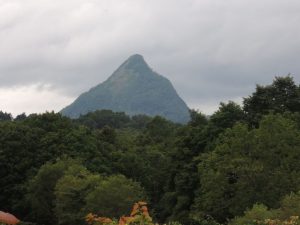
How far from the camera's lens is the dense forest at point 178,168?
34.6 m

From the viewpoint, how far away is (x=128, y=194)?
3981 cm

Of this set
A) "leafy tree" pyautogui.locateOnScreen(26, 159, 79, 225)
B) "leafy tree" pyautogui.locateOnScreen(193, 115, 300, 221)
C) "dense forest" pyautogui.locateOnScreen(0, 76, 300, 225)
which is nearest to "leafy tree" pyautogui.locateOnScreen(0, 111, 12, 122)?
"dense forest" pyautogui.locateOnScreen(0, 76, 300, 225)

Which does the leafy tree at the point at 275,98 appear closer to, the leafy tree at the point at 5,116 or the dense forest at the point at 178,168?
the dense forest at the point at 178,168

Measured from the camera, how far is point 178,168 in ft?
169

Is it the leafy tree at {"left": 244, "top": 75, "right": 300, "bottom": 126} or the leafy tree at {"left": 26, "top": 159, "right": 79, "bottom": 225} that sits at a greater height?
the leafy tree at {"left": 244, "top": 75, "right": 300, "bottom": 126}

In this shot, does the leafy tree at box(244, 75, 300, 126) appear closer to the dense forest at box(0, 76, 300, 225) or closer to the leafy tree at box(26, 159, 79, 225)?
the dense forest at box(0, 76, 300, 225)

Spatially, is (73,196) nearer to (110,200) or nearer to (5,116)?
(110,200)

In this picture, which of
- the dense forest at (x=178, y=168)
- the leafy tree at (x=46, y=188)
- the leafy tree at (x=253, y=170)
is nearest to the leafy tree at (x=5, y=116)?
the dense forest at (x=178, y=168)

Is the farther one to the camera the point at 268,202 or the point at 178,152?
the point at 178,152

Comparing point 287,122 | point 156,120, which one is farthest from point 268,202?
point 156,120

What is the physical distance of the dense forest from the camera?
34.6 m

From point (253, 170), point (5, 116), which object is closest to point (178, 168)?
point (253, 170)

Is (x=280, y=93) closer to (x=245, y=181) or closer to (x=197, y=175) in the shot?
(x=197, y=175)

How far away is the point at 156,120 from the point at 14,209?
158 feet
